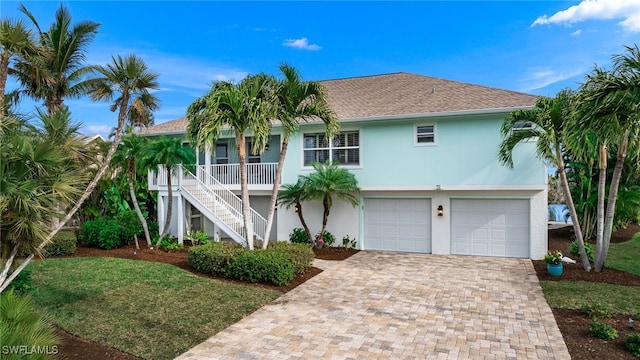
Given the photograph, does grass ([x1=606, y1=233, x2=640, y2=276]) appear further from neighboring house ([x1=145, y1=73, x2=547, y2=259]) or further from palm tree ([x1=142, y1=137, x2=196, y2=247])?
palm tree ([x1=142, y1=137, x2=196, y2=247])

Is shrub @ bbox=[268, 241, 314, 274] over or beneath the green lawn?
over

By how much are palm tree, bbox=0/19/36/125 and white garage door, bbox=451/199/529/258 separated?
41.6ft

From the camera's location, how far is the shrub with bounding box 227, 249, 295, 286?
916 centimetres

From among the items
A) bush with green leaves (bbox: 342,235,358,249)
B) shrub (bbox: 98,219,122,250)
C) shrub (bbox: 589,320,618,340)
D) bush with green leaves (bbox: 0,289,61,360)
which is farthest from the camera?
bush with green leaves (bbox: 342,235,358,249)

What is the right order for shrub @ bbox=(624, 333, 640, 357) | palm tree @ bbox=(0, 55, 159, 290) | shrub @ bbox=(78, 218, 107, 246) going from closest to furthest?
shrub @ bbox=(624, 333, 640, 357), palm tree @ bbox=(0, 55, 159, 290), shrub @ bbox=(78, 218, 107, 246)

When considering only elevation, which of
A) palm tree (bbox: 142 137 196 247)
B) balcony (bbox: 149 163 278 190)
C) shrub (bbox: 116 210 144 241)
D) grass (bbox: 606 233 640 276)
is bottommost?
grass (bbox: 606 233 640 276)

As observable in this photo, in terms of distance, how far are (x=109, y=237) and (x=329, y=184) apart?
27.0ft

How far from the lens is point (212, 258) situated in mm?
9930

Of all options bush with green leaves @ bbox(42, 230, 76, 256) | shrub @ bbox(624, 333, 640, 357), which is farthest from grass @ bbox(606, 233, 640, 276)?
bush with green leaves @ bbox(42, 230, 76, 256)

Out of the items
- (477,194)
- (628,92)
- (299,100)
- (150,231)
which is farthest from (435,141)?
(150,231)

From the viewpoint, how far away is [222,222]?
540 inches

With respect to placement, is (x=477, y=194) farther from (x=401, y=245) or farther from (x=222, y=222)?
(x=222, y=222)

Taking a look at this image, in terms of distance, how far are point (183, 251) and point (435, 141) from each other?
9.65 m

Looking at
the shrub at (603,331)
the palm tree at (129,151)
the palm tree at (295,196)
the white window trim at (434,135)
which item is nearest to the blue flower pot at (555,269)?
the shrub at (603,331)
